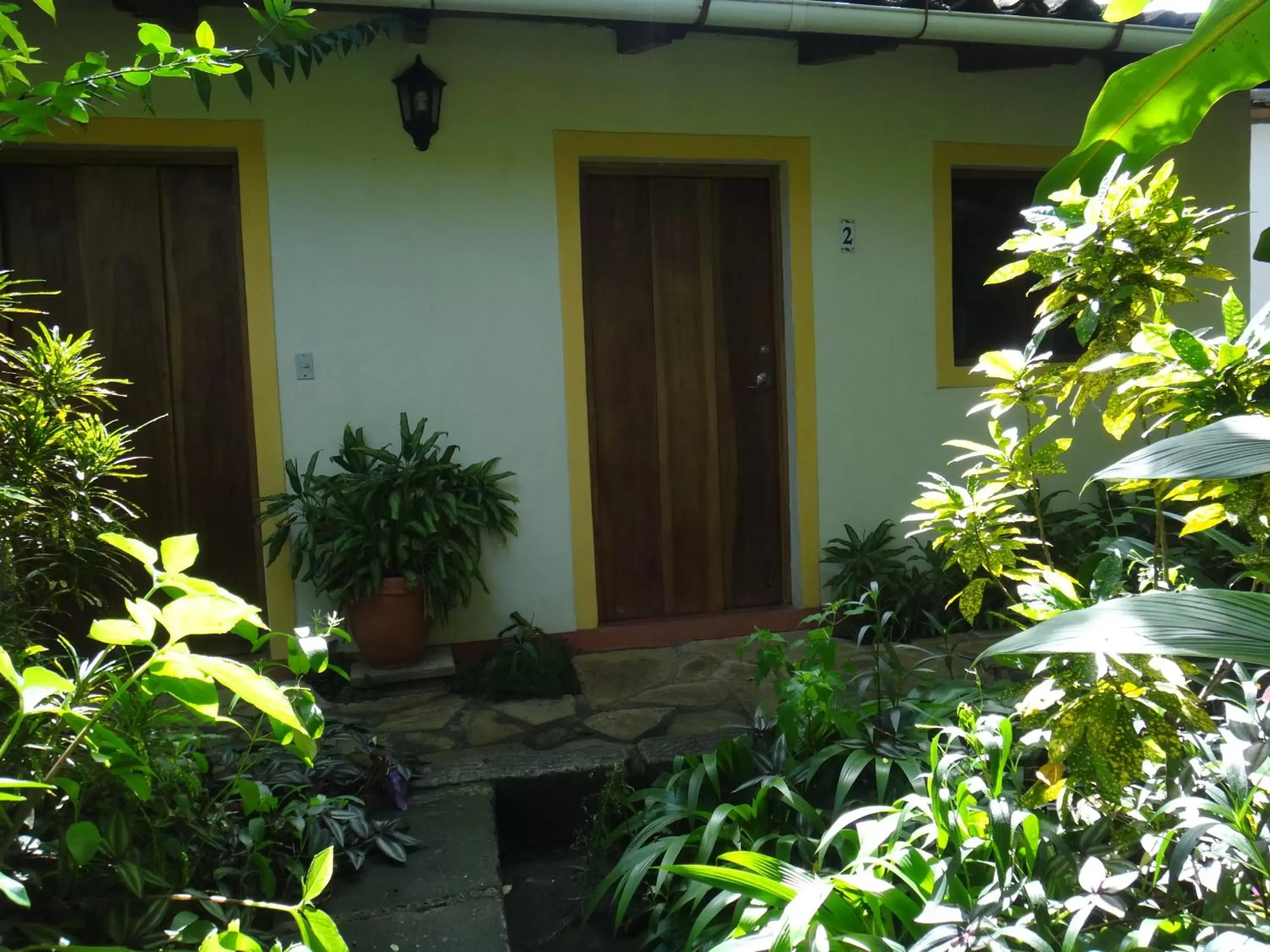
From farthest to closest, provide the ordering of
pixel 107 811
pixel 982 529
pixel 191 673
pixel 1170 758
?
pixel 982 529
pixel 107 811
pixel 1170 758
pixel 191 673

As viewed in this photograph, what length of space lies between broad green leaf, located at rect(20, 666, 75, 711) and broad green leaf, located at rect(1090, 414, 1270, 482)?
109 centimetres

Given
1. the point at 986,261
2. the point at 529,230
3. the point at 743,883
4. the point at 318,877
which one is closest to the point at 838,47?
the point at 986,261

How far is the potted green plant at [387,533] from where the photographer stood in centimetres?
424

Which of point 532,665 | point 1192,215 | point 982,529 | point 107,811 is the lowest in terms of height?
→ point 532,665

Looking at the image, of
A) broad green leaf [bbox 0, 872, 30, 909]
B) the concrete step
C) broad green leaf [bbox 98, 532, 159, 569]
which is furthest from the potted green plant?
broad green leaf [bbox 0, 872, 30, 909]

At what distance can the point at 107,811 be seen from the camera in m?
1.85

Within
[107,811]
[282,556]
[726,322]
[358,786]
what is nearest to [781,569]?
[726,322]

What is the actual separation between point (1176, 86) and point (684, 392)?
3461mm

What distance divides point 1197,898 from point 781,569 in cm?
373

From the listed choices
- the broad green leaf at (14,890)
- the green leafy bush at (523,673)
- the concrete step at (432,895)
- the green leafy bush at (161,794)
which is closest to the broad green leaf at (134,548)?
Answer: the green leafy bush at (161,794)

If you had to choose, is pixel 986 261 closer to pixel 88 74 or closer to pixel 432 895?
pixel 432 895

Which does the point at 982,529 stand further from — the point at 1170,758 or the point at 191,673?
the point at 191,673

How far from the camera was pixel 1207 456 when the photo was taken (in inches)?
41.0

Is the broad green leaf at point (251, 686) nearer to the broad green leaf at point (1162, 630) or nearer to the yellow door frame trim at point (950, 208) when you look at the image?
the broad green leaf at point (1162, 630)
